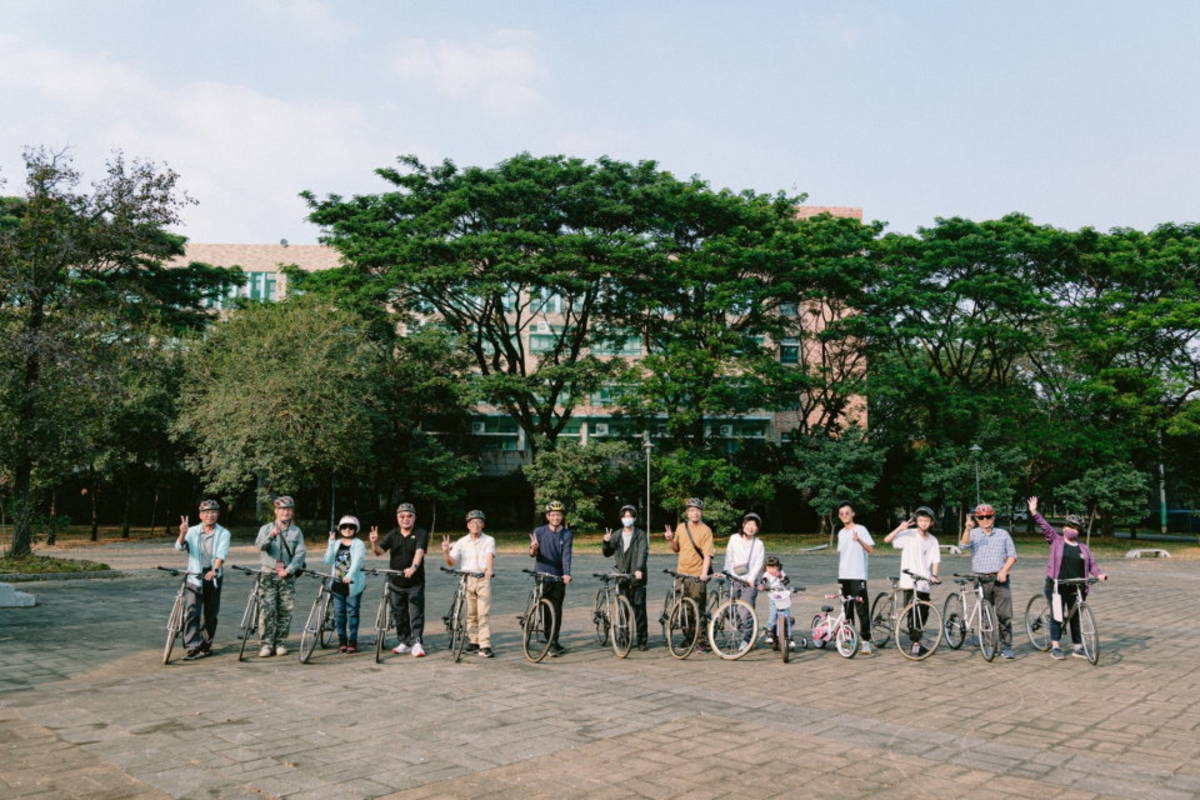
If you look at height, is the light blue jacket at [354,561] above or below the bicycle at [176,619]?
above

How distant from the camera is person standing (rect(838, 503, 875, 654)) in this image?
1084cm

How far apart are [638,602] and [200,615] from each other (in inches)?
199

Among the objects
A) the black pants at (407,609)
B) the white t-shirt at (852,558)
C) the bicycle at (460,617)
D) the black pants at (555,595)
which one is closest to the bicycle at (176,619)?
the black pants at (407,609)

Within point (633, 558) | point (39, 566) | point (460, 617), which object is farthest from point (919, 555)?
point (39, 566)

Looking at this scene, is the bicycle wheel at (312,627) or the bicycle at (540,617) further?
the bicycle at (540,617)

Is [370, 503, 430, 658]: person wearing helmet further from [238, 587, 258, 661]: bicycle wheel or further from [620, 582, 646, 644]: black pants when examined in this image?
[620, 582, 646, 644]: black pants

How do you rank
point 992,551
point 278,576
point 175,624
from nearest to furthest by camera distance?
1. point 175,624
2. point 278,576
3. point 992,551

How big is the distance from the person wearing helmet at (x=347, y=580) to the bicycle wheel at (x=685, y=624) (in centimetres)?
367

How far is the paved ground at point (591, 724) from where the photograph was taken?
564 centimetres

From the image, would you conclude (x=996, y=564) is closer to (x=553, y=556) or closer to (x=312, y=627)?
(x=553, y=556)

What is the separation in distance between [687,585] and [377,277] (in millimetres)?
27406

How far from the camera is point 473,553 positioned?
34.6 ft

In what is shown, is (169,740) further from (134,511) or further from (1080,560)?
(134,511)

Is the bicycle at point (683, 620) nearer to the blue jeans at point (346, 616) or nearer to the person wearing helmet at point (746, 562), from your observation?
the person wearing helmet at point (746, 562)
